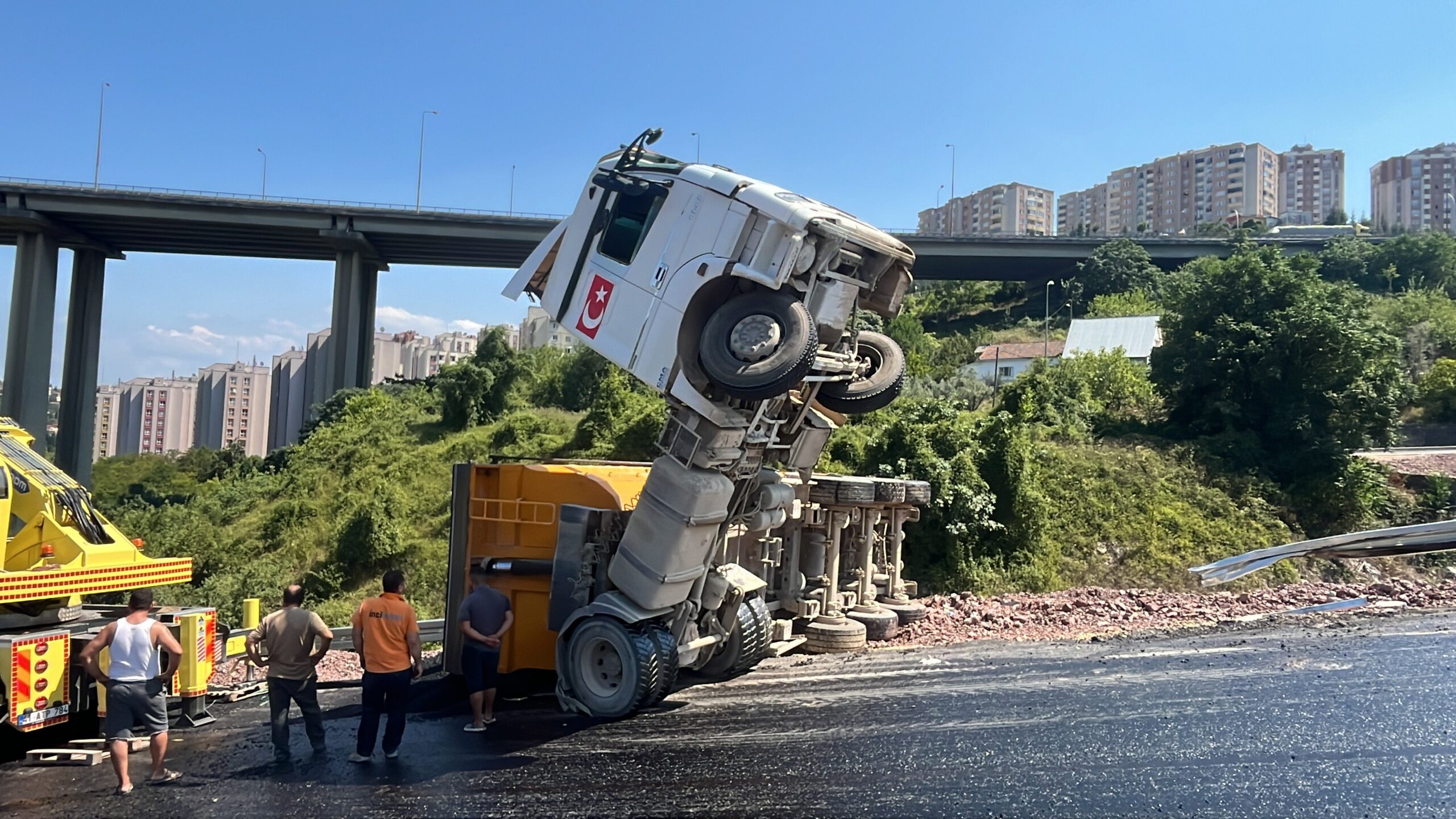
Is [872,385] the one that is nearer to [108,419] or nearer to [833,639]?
[833,639]

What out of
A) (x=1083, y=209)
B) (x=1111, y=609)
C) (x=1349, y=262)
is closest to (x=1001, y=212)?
(x=1083, y=209)

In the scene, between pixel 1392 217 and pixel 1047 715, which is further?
pixel 1392 217

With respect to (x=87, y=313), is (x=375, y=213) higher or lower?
higher

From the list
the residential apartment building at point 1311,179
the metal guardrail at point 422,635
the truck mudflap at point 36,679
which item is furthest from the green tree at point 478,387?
the residential apartment building at point 1311,179

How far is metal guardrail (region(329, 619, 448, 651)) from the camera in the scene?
12430 mm

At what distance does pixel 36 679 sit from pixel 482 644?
3240 mm

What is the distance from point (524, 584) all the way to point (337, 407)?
3628 cm

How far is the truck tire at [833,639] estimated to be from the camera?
38.5 feet

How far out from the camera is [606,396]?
2861 cm

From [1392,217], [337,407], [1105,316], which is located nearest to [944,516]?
[337,407]

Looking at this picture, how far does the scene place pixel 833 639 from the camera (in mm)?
11766

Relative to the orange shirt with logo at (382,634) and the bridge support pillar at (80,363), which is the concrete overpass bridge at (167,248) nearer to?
the bridge support pillar at (80,363)

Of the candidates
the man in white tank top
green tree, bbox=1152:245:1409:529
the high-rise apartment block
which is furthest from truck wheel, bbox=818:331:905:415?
the high-rise apartment block

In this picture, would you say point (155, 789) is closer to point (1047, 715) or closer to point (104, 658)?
point (104, 658)
